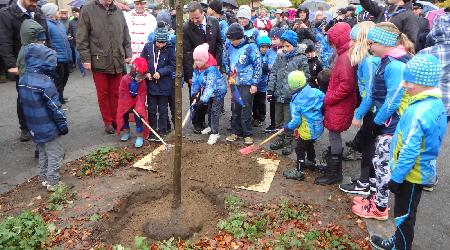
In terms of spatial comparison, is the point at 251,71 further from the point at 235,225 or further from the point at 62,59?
the point at 62,59

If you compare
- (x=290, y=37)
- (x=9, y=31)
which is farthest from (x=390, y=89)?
(x=9, y=31)

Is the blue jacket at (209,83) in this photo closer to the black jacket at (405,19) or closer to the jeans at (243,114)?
the jeans at (243,114)

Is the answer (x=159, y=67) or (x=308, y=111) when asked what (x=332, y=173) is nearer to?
(x=308, y=111)

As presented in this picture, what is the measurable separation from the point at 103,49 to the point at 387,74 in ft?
15.1

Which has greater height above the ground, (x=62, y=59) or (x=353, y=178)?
(x=62, y=59)

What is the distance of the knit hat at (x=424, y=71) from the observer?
2.92 metres

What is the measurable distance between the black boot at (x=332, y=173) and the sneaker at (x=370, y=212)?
0.66 m

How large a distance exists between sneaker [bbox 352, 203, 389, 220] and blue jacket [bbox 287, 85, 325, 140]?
3.53ft

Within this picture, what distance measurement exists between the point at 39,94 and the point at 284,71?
3.61 meters

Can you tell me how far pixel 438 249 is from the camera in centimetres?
370

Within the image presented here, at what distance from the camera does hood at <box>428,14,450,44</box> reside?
461 cm

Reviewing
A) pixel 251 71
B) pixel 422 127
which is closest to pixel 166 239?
pixel 422 127

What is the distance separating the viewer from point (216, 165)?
5398mm

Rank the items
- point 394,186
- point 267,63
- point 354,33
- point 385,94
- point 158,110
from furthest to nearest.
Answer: point 267,63, point 158,110, point 354,33, point 385,94, point 394,186
